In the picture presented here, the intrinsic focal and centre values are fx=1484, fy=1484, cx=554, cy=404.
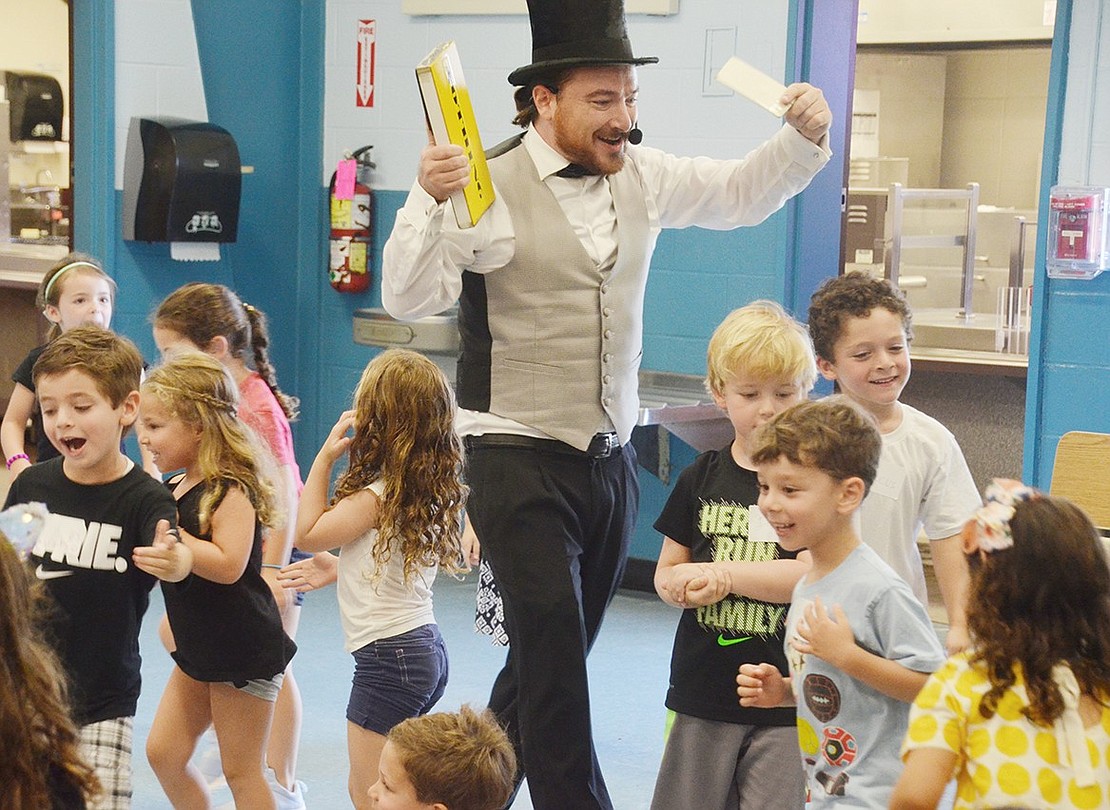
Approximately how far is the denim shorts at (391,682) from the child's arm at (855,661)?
1085mm

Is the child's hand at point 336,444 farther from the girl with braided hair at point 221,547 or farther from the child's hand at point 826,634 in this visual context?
the child's hand at point 826,634

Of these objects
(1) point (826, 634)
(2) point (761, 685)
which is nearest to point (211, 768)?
(2) point (761, 685)

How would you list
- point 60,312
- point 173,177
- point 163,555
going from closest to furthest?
point 163,555, point 60,312, point 173,177

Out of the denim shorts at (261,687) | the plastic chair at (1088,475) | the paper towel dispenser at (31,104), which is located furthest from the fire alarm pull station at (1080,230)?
the paper towel dispenser at (31,104)

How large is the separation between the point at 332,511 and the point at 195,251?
10.1 ft

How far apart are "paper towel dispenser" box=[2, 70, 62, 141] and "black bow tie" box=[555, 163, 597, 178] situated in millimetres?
6290

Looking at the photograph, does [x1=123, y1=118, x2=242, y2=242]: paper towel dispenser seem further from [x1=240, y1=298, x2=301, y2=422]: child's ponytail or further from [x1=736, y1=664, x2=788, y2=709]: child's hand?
[x1=736, y1=664, x2=788, y2=709]: child's hand

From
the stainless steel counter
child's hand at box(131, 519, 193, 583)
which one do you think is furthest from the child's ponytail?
the stainless steel counter

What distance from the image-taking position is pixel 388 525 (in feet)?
9.25

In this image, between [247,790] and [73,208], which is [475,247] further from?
[73,208]

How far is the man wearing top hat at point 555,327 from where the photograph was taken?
8.65 ft

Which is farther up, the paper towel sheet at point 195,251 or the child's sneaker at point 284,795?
the paper towel sheet at point 195,251

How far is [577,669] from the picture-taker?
265cm

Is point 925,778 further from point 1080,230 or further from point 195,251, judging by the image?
point 195,251
